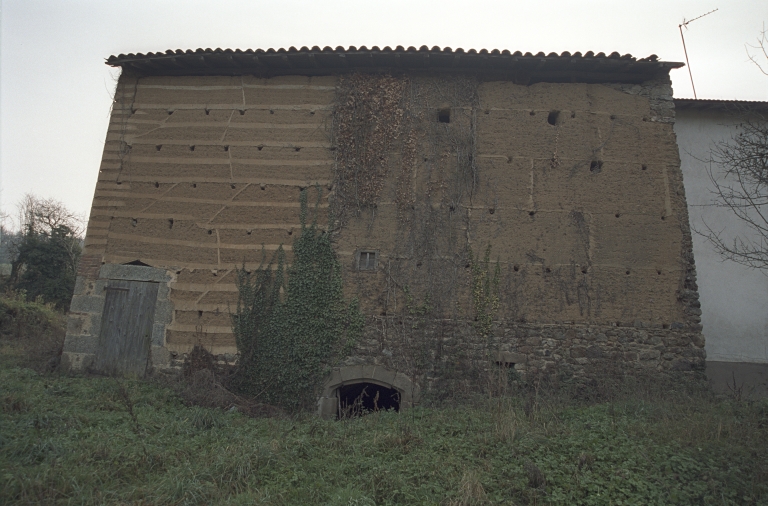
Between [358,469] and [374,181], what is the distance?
527 cm

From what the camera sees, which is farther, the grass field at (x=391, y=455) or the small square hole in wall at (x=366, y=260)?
the small square hole in wall at (x=366, y=260)

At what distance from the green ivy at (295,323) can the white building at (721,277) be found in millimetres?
6981

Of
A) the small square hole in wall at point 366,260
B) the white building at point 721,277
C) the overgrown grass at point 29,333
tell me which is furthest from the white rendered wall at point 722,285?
the overgrown grass at point 29,333

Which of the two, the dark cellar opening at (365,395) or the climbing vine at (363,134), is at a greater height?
the climbing vine at (363,134)

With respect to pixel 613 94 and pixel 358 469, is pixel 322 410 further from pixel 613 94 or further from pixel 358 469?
pixel 613 94

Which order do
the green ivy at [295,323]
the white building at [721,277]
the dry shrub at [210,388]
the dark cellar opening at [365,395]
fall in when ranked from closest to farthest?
the dry shrub at [210,388]
the green ivy at [295,323]
the dark cellar opening at [365,395]
the white building at [721,277]

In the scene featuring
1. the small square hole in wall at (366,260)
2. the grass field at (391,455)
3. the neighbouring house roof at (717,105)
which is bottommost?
the grass field at (391,455)

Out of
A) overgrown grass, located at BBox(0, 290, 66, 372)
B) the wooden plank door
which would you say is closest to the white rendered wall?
the wooden plank door

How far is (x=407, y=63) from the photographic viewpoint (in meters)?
9.10

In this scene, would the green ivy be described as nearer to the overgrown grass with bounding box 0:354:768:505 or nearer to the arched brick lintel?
the arched brick lintel

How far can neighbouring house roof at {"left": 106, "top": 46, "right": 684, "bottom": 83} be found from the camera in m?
8.76

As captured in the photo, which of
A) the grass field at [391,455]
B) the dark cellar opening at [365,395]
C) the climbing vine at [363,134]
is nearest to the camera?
the grass field at [391,455]

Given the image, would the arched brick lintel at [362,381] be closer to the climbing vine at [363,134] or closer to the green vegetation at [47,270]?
the climbing vine at [363,134]

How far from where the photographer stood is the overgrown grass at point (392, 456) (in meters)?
4.41
